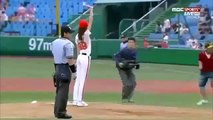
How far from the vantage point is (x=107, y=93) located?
18062 millimetres

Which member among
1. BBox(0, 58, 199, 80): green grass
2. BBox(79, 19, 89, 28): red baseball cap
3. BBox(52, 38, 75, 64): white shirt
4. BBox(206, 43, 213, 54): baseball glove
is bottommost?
BBox(0, 58, 199, 80): green grass

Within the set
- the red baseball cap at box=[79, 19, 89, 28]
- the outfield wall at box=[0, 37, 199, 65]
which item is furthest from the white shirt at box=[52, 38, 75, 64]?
the outfield wall at box=[0, 37, 199, 65]

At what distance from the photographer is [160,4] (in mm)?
35375

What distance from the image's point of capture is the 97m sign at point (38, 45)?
33938 millimetres

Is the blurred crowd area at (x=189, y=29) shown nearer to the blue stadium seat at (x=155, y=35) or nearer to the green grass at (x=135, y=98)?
the blue stadium seat at (x=155, y=35)

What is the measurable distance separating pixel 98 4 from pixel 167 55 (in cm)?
968

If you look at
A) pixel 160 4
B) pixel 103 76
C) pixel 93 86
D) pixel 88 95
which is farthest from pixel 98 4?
pixel 88 95

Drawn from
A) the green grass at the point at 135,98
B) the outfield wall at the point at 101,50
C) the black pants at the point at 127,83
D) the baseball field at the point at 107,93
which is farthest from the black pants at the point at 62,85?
the outfield wall at the point at 101,50

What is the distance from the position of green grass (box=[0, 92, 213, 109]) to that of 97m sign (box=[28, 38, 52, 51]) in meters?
16.2

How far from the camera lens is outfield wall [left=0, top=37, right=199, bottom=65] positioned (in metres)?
29.8

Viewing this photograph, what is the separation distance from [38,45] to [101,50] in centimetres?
399

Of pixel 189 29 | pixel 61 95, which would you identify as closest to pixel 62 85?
pixel 61 95

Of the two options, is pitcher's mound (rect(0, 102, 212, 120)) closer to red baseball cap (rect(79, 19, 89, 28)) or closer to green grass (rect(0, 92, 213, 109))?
green grass (rect(0, 92, 213, 109))

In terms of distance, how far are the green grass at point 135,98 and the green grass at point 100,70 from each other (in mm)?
5332
